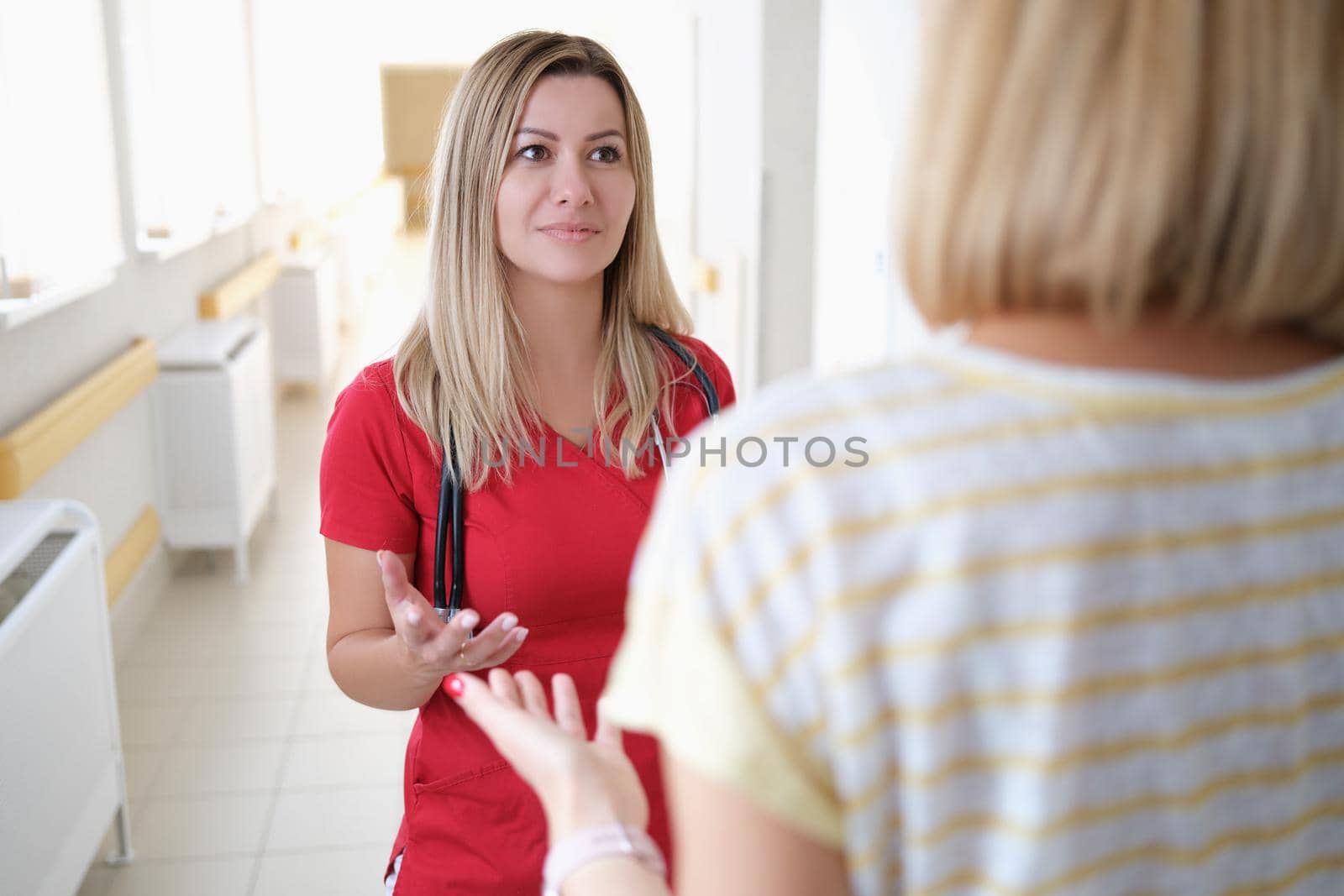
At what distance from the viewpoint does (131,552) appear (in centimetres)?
432

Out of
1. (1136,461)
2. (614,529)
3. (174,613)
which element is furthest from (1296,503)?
(174,613)

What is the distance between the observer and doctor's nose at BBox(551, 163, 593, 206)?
1.66 m

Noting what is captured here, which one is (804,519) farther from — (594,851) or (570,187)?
(570,187)

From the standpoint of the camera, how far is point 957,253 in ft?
2.05

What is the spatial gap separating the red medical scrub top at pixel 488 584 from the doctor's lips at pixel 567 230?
0.32 meters

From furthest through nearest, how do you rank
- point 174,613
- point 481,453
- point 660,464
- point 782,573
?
point 174,613 < point 660,464 < point 481,453 < point 782,573

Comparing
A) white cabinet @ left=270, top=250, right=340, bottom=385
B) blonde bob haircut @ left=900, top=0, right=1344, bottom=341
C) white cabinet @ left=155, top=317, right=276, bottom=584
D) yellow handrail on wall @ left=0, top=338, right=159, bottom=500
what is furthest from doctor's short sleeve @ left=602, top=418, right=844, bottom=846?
white cabinet @ left=270, top=250, right=340, bottom=385

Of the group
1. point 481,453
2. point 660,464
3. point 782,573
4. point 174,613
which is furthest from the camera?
point 174,613

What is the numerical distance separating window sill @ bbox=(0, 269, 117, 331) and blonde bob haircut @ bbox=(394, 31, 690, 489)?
1.91 metres

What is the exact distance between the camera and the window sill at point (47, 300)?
310cm

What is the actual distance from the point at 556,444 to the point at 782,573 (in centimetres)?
107

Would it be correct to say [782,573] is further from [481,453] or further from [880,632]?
[481,453]

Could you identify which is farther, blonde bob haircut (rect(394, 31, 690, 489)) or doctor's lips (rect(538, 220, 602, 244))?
doctor's lips (rect(538, 220, 602, 244))

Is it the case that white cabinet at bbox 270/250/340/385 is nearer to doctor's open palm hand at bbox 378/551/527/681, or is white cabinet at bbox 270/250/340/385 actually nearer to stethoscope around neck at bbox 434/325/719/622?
stethoscope around neck at bbox 434/325/719/622
